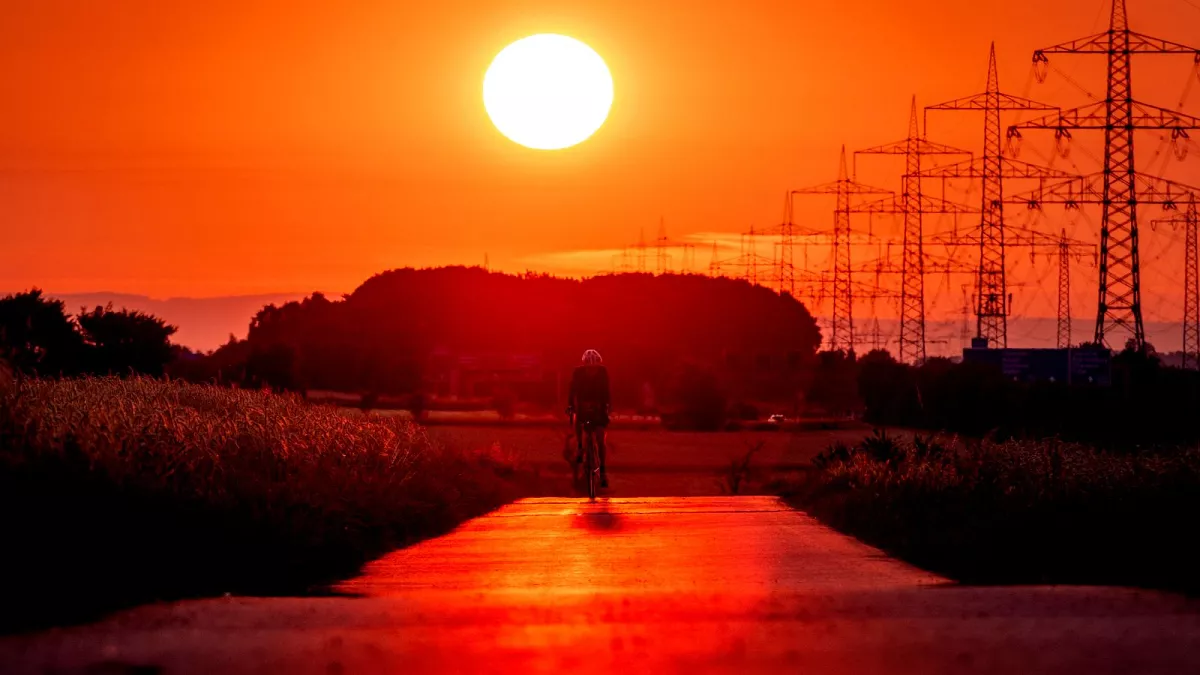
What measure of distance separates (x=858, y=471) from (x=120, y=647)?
16240mm

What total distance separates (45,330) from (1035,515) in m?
25.4

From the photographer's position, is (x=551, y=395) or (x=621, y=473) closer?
(x=621, y=473)

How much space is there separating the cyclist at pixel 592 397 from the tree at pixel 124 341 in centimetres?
1528

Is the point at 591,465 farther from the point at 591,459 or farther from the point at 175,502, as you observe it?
the point at 175,502

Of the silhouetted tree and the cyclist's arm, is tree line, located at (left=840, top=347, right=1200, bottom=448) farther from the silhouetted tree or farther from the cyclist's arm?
the cyclist's arm

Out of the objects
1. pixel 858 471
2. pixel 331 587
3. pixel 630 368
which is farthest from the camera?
pixel 630 368

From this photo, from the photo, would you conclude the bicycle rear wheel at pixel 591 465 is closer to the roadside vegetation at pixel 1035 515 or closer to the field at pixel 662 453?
the roadside vegetation at pixel 1035 515

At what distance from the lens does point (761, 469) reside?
43.9 meters

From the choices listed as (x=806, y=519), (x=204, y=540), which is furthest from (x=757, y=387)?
(x=204, y=540)

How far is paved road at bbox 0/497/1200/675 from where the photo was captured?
28.9ft

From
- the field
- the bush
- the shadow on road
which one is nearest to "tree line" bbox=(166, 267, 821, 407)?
the bush

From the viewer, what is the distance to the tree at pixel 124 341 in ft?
117

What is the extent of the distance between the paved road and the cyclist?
9.76 meters

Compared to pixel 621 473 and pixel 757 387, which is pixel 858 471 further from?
pixel 757 387
